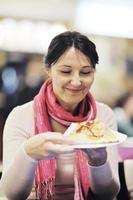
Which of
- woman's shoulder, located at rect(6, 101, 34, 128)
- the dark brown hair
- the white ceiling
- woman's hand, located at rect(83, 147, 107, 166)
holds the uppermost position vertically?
the white ceiling

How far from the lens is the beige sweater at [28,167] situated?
1.12 m

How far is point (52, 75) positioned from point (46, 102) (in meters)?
0.13

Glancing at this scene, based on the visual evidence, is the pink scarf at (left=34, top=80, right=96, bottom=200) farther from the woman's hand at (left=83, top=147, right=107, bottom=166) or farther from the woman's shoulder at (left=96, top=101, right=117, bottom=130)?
the woman's hand at (left=83, top=147, right=107, bottom=166)

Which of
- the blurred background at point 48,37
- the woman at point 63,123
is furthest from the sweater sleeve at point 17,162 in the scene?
the blurred background at point 48,37

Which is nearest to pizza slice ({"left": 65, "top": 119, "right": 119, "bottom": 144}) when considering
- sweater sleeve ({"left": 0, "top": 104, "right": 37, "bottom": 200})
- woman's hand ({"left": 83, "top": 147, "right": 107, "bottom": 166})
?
woman's hand ({"left": 83, "top": 147, "right": 107, "bottom": 166})

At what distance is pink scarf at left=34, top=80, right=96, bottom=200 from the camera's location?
1306 millimetres

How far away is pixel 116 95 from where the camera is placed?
2217 mm

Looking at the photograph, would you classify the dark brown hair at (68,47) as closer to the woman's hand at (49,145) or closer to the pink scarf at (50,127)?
the pink scarf at (50,127)

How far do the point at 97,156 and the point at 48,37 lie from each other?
1.09 meters

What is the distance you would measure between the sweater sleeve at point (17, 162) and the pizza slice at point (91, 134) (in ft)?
0.50

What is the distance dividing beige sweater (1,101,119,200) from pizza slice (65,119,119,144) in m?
0.11

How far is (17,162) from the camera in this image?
3.62 feet

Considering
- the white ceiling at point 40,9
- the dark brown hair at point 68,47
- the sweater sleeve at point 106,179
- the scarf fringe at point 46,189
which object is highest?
the white ceiling at point 40,9

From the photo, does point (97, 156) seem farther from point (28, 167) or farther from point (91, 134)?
point (28, 167)
